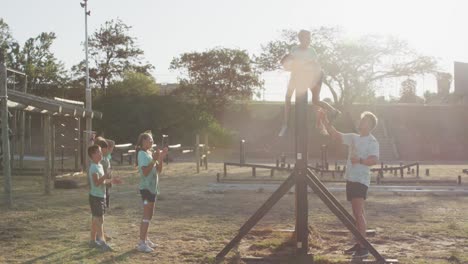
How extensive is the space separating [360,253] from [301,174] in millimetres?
1303

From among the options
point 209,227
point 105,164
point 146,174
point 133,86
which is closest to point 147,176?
point 146,174

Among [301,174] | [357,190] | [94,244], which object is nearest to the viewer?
[301,174]

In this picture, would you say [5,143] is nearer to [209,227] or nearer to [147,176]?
[209,227]

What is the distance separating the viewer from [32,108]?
16.3m

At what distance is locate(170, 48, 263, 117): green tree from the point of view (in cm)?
4084

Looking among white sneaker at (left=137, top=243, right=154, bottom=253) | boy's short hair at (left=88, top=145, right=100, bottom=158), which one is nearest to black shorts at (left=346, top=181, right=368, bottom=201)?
white sneaker at (left=137, top=243, right=154, bottom=253)

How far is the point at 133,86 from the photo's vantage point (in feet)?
131

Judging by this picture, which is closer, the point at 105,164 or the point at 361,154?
the point at 361,154

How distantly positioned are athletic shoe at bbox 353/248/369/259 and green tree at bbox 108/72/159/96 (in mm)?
32850

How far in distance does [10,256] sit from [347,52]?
3495 cm

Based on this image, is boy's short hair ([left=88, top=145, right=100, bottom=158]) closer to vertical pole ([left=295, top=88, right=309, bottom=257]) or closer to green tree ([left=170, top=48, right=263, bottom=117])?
vertical pole ([left=295, top=88, right=309, bottom=257])

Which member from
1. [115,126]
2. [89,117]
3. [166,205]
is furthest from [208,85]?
[166,205]

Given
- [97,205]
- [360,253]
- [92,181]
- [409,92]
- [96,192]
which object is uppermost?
[409,92]

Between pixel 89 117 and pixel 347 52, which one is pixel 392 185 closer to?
pixel 89 117
